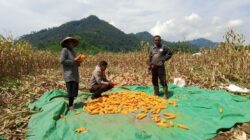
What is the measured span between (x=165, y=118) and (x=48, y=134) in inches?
91.7

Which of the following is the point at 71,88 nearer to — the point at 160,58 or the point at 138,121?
the point at 138,121

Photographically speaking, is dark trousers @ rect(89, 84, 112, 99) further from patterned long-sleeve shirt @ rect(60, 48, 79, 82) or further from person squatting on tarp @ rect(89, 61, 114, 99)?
patterned long-sleeve shirt @ rect(60, 48, 79, 82)

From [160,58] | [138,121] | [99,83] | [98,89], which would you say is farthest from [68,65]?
[160,58]

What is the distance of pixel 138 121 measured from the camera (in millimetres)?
Result: 7488

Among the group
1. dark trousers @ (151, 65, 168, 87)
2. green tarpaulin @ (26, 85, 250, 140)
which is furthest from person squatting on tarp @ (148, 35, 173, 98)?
green tarpaulin @ (26, 85, 250, 140)

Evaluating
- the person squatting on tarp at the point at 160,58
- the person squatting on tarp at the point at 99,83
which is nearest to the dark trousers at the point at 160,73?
the person squatting on tarp at the point at 160,58

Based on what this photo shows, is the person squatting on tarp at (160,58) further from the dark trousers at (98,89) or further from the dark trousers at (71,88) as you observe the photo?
the dark trousers at (71,88)

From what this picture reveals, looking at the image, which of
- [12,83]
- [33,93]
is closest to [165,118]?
[33,93]

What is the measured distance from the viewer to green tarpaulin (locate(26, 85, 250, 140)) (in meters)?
6.94

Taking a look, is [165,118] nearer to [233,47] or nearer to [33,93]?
[33,93]

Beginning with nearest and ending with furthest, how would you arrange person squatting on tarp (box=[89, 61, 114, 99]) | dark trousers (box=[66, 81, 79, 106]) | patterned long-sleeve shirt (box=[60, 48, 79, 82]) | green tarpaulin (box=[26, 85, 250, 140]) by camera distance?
green tarpaulin (box=[26, 85, 250, 140]) < patterned long-sleeve shirt (box=[60, 48, 79, 82]) < dark trousers (box=[66, 81, 79, 106]) < person squatting on tarp (box=[89, 61, 114, 99])

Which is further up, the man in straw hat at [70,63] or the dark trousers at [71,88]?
the man in straw hat at [70,63]

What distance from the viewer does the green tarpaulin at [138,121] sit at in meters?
6.94

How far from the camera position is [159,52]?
31.8 ft
